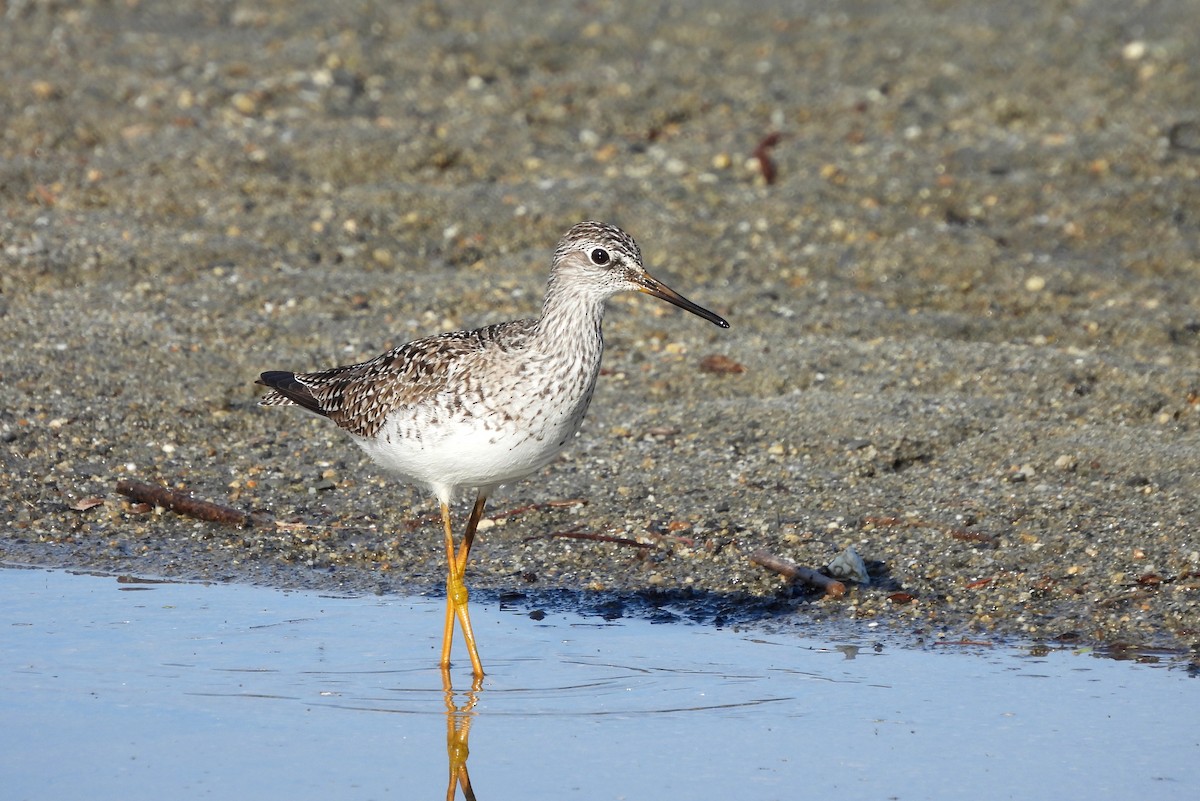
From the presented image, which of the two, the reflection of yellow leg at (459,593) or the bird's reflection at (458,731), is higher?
the reflection of yellow leg at (459,593)

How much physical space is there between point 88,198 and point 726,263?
4.91m

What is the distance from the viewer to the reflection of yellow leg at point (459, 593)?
687 centimetres

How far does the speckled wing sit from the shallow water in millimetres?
899

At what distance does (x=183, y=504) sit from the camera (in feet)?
26.9

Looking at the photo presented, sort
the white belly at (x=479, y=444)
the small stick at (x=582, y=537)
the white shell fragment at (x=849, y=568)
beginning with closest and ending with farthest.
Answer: the white belly at (x=479, y=444), the white shell fragment at (x=849, y=568), the small stick at (x=582, y=537)

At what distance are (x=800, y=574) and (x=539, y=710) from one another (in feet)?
5.38

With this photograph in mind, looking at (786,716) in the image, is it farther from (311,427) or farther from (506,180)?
(506,180)

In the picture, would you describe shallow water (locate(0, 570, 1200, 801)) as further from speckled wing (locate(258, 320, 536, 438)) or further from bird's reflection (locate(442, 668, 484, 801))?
speckled wing (locate(258, 320, 536, 438))

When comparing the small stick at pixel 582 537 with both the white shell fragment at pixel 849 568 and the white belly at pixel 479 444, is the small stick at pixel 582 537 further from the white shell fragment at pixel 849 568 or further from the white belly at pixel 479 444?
the white belly at pixel 479 444

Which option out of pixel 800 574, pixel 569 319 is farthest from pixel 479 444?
pixel 800 574

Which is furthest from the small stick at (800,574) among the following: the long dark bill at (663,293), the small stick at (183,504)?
the small stick at (183,504)

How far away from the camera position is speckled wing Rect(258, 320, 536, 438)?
6.86 m

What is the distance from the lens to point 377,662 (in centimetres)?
684

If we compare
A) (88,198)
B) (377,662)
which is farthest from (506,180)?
(377,662)
